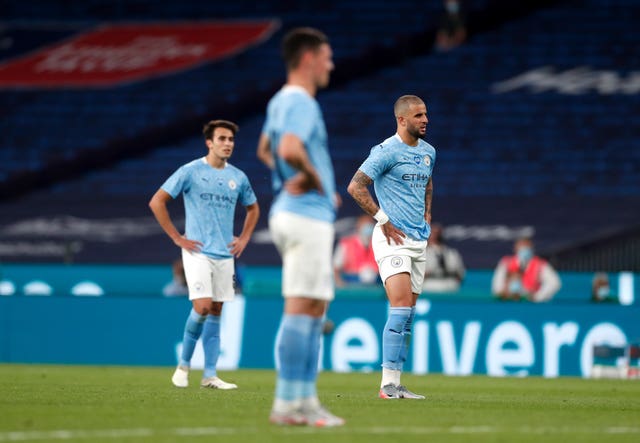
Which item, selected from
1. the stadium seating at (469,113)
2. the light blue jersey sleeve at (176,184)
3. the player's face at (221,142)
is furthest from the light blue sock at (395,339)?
the stadium seating at (469,113)

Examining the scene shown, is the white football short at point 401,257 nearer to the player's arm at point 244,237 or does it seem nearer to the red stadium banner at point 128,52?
the player's arm at point 244,237

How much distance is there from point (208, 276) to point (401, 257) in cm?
207

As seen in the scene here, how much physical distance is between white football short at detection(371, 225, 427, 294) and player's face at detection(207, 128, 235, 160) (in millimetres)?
1818

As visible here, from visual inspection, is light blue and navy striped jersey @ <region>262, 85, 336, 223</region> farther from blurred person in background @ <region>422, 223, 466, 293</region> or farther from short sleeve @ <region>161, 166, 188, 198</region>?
blurred person in background @ <region>422, 223, 466, 293</region>

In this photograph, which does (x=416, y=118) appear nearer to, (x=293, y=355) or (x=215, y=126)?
(x=215, y=126)

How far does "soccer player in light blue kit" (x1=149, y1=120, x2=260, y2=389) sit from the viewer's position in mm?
11820

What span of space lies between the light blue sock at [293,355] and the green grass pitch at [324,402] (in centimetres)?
22

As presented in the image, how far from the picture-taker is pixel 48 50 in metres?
33.2

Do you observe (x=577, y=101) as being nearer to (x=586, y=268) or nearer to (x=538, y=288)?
(x=586, y=268)

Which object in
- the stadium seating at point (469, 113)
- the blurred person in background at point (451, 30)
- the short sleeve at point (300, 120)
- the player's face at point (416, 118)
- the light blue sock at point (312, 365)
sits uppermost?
the blurred person in background at point (451, 30)

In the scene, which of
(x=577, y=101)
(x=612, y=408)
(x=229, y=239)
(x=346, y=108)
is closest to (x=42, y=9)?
(x=346, y=108)

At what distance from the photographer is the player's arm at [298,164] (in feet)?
23.8

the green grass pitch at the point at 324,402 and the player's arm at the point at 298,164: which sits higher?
the player's arm at the point at 298,164

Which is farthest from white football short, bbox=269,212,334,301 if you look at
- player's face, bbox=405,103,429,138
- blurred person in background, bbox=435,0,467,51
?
blurred person in background, bbox=435,0,467,51
